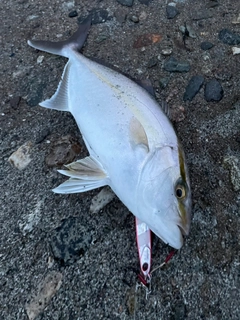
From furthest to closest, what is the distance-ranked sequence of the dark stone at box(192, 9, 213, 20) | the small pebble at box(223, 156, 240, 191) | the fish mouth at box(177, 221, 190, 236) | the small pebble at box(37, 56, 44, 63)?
the dark stone at box(192, 9, 213, 20) → the small pebble at box(37, 56, 44, 63) → the small pebble at box(223, 156, 240, 191) → the fish mouth at box(177, 221, 190, 236)

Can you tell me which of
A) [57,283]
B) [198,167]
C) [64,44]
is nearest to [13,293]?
[57,283]

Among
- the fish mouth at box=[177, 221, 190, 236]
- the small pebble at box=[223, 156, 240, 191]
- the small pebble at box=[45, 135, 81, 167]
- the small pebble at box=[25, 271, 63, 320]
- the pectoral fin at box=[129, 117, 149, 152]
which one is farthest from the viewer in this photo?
the small pebble at box=[45, 135, 81, 167]

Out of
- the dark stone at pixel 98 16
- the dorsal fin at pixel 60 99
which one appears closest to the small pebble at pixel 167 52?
the dark stone at pixel 98 16

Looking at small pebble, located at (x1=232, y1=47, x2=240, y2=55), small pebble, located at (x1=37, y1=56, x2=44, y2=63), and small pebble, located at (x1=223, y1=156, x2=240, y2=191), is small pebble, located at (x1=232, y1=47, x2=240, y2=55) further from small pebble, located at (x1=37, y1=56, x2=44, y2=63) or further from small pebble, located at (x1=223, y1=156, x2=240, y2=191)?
small pebble, located at (x1=37, y1=56, x2=44, y2=63)

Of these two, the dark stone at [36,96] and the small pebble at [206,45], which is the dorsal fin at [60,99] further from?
the small pebble at [206,45]

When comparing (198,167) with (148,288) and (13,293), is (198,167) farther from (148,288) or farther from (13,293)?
(13,293)

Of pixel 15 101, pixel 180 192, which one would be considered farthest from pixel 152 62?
pixel 180 192

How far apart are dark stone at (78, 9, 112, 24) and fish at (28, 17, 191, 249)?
2.51 feet

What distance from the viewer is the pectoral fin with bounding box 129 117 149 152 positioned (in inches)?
78.4

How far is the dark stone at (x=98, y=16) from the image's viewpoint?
3.10 meters

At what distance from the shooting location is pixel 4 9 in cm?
328

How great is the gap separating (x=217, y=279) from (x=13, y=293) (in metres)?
1.16

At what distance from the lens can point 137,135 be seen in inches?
79.5

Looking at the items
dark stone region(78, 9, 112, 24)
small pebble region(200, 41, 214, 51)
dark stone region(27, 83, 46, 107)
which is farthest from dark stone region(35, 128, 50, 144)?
small pebble region(200, 41, 214, 51)
